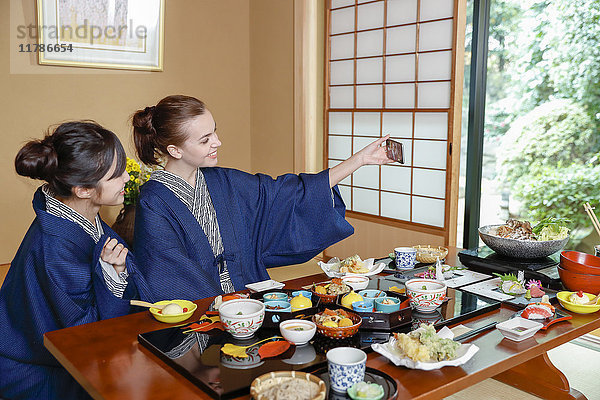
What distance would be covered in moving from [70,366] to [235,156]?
4692mm

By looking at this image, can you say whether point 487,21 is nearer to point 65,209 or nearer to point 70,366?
point 65,209

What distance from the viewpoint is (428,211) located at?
4207mm

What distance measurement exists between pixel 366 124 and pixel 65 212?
3.13m

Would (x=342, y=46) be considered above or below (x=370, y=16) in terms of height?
below

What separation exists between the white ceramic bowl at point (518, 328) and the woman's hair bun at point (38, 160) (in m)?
1.49

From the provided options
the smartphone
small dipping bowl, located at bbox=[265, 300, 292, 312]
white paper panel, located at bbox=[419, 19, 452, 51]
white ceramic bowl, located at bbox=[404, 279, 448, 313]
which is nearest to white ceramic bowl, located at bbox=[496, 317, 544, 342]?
white ceramic bowl, located at bbox=[404, 279, 448, 313]

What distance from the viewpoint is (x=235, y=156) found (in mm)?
5914

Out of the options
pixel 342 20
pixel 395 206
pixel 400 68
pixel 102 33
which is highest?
pixel 342 20

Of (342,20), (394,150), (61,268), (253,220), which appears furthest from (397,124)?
(61,268)

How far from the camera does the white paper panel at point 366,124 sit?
455cm

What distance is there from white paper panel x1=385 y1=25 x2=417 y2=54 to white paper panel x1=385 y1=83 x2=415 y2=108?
27 cm

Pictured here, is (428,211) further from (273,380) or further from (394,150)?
(273,380)

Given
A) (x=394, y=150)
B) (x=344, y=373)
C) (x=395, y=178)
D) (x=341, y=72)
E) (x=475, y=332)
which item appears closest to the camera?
(x=344, y=373)

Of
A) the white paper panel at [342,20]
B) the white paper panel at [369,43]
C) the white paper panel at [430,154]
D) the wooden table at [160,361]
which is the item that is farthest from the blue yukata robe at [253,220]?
the white paper panel at [342,20]
